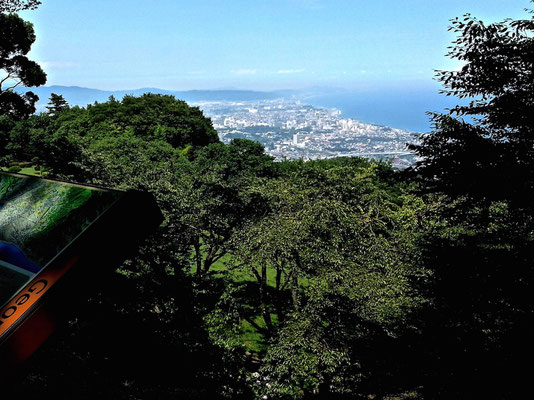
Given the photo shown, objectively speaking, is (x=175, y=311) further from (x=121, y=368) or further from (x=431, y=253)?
(x=431, y=253)

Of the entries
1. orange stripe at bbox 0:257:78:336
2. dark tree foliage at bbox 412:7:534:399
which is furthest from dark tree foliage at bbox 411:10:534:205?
orange stripe at bbox 0:257:78:336

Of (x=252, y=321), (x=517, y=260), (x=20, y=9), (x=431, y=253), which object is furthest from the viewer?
(x=252, y=321)

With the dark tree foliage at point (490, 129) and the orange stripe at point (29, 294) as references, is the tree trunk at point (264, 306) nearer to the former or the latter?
the dark tree foliage at point (490, 129)

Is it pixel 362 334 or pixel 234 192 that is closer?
pixel 362 334

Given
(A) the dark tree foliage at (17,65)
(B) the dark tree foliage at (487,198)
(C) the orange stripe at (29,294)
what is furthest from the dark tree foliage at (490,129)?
(A) the dark tree foliage at (17,65)

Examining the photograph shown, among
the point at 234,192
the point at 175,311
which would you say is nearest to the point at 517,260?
the point at 175,311

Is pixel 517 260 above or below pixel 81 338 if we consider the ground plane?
above

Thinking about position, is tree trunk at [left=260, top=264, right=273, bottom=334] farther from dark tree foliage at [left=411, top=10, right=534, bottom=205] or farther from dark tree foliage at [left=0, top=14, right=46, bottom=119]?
dark tree foliage at [left=0, top=14, right=46, bottom=119]
